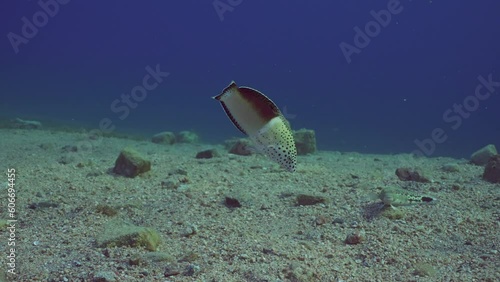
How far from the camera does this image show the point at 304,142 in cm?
1371

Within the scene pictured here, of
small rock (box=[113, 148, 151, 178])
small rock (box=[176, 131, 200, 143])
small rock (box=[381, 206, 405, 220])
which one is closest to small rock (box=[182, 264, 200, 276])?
small rock (box=[381, 206, 405, 220])

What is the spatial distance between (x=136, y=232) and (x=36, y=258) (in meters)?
0.88

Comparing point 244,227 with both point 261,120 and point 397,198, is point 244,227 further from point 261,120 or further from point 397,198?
point 261,120

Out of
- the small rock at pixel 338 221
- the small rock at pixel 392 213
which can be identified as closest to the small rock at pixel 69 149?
the small rock at pixel 338 221

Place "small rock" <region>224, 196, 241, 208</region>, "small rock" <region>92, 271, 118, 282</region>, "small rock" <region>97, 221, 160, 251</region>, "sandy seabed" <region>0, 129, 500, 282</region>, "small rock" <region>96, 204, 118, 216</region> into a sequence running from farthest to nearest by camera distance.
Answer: "small rock" <region>224, 196, 241, 208</region> → "small rock" <region>96, 204, 118, 216</region> → "small rock" <region>97, 221, 160, 251</region> → "sandy seabed" <region>0, 129, 500, 282</region> → "small rock" <region>92, 271, 118, 282</region>

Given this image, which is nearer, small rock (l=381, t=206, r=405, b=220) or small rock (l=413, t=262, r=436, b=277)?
small rock (l=413, t=262, r=436, b=277)

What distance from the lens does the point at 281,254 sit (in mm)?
3994

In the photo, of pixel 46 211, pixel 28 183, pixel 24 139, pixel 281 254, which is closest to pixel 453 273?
pixel 281 254

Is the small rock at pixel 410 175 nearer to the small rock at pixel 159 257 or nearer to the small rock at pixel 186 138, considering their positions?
the small rock at pixel 159 257

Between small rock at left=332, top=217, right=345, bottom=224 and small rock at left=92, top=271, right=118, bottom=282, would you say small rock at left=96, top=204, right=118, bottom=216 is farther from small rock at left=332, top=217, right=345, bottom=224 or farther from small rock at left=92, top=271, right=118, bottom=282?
small rock at left=332, top=217, right=345, bottom=224

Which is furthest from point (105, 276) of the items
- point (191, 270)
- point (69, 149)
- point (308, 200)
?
point (69, 149)

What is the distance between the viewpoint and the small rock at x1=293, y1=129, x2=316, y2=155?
13.7 m

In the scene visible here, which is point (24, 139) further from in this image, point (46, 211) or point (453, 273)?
point (453, 273)

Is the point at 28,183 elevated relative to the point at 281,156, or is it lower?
elevated
